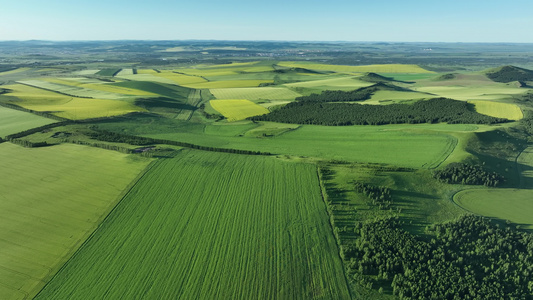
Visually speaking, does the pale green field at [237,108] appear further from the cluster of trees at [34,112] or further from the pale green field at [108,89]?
the cluster of trees at [34,112]

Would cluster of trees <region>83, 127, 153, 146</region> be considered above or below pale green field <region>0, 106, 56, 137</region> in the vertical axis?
below

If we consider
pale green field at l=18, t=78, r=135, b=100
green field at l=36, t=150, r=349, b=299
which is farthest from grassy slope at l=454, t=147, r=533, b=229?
pale green field at l=18, t=78, r=135, b=100

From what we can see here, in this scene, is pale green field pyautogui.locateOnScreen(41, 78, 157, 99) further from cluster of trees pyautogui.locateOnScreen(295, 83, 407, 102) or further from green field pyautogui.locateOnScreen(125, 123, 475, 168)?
cluster of trees pyautogui.locateOnScreen(295, 83, 407, 102)

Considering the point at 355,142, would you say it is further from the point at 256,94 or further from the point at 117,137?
the point at 256,94

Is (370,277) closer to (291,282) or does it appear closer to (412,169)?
(291,282)

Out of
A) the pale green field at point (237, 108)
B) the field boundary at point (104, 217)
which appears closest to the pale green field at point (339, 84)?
the pale green field at point (237, 108)

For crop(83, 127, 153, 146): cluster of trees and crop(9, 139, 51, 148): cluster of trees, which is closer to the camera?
crop(9, 139, 51, 148): cluster of trees

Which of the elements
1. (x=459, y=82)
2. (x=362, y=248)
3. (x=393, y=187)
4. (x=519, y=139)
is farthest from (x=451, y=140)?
(x=459, y=82)
